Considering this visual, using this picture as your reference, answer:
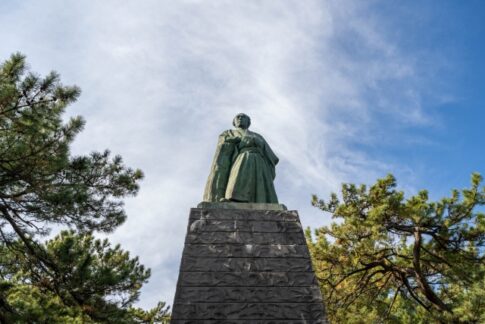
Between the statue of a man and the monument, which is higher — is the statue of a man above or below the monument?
above

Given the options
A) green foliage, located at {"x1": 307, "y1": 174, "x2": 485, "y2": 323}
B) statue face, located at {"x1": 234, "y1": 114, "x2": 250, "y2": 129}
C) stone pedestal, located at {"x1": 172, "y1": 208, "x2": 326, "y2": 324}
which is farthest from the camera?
green foliage, located at {"x1": 307, "y1": 174, "x2": 485, "y2": 323}

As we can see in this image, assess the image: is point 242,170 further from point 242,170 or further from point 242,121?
point 242,121

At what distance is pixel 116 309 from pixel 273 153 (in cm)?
325

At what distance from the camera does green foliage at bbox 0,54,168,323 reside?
18.2 feet

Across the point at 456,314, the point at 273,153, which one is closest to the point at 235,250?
→ the point at 273,153

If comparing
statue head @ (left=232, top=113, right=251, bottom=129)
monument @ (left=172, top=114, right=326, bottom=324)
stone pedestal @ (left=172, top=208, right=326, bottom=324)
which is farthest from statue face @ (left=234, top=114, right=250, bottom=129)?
stone pedestal @ (left=172, top=208, right=326, bottom=324)

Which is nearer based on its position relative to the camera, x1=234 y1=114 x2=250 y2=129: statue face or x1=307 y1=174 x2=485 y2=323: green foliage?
x1=234 y1=114 x2=250 y2=129: statue face

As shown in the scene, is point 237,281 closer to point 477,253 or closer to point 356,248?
point 356,248

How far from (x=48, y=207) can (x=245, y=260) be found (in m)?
3.21

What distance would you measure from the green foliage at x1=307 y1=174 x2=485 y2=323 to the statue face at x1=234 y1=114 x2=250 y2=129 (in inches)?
131

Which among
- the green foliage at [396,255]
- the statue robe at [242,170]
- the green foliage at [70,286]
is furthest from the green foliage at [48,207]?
the green foliage at [396,255]

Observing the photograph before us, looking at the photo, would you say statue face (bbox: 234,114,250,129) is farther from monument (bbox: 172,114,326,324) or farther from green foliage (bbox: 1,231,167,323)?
green foliage (bbox: 1,231,167,323)

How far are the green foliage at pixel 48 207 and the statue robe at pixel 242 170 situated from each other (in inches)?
71.0

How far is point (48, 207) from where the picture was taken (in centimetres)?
599
